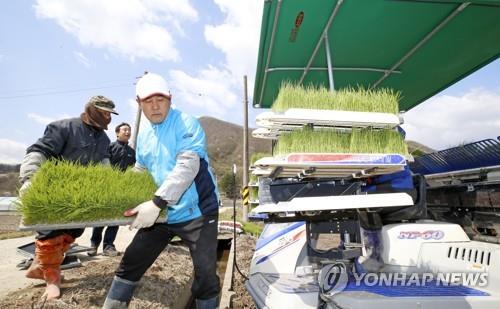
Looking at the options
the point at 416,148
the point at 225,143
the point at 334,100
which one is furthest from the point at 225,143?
the point at 334,100

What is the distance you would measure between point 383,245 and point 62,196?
246cm

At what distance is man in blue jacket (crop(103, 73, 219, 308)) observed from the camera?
7.69 ft

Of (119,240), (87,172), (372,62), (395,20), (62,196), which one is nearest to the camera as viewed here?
(62,196)

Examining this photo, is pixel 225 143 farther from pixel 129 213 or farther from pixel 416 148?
pixel 129 213

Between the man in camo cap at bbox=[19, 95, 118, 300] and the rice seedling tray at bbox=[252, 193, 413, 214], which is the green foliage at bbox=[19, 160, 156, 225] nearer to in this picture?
the man in camo cap at bbox=[19, 95, 118, 300]

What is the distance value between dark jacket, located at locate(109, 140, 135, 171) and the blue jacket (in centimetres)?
280

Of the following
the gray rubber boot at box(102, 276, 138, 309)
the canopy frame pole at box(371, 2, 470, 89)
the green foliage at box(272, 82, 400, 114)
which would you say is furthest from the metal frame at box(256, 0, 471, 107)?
the gray rubber boot at box(102, 276, 138, 309)

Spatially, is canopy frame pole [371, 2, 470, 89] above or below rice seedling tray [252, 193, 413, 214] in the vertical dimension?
above

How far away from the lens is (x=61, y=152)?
3203mm

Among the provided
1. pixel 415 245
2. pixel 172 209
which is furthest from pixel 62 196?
pixel 415 245

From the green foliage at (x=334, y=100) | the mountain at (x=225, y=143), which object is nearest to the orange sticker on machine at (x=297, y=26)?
the green foliage at (x=334, y=100)

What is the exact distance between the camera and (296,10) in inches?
108

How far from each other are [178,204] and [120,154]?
3.25 m

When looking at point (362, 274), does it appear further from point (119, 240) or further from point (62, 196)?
point (119, 240)
